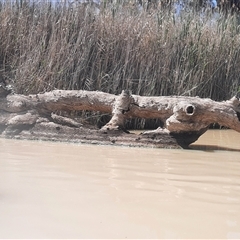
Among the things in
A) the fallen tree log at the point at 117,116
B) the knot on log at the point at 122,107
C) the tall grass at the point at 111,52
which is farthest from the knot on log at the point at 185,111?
the tall grass at the point at 111,52

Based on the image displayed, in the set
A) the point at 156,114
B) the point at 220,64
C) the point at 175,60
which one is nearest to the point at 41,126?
the point at 156,114

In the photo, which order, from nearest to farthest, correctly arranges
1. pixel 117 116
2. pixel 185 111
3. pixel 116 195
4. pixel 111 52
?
1. pixel 116 195
2. pixel 185 111
3. pixel 117 116
4. pixel 111 52

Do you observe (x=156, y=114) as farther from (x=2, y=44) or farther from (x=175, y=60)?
(x=2, y=44)

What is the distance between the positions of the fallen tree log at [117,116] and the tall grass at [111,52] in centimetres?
131

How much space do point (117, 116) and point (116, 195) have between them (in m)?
2.59

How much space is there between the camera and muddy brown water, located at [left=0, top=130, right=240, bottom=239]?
72.5 inches

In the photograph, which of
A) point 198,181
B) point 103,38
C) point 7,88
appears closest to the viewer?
point 198,181

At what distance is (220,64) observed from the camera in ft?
24.1

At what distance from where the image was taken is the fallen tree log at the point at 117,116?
183 inches

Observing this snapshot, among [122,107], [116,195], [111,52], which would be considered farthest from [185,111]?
[111,52]

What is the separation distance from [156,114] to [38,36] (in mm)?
2826

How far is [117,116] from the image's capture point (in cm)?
491

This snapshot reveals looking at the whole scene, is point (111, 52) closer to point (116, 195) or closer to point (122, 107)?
point (122, 107)

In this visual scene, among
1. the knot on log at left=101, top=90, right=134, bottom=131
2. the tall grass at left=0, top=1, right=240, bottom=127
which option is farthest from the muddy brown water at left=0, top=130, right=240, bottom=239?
the tall grass at left=0, top=1, right=240, bottom=127
